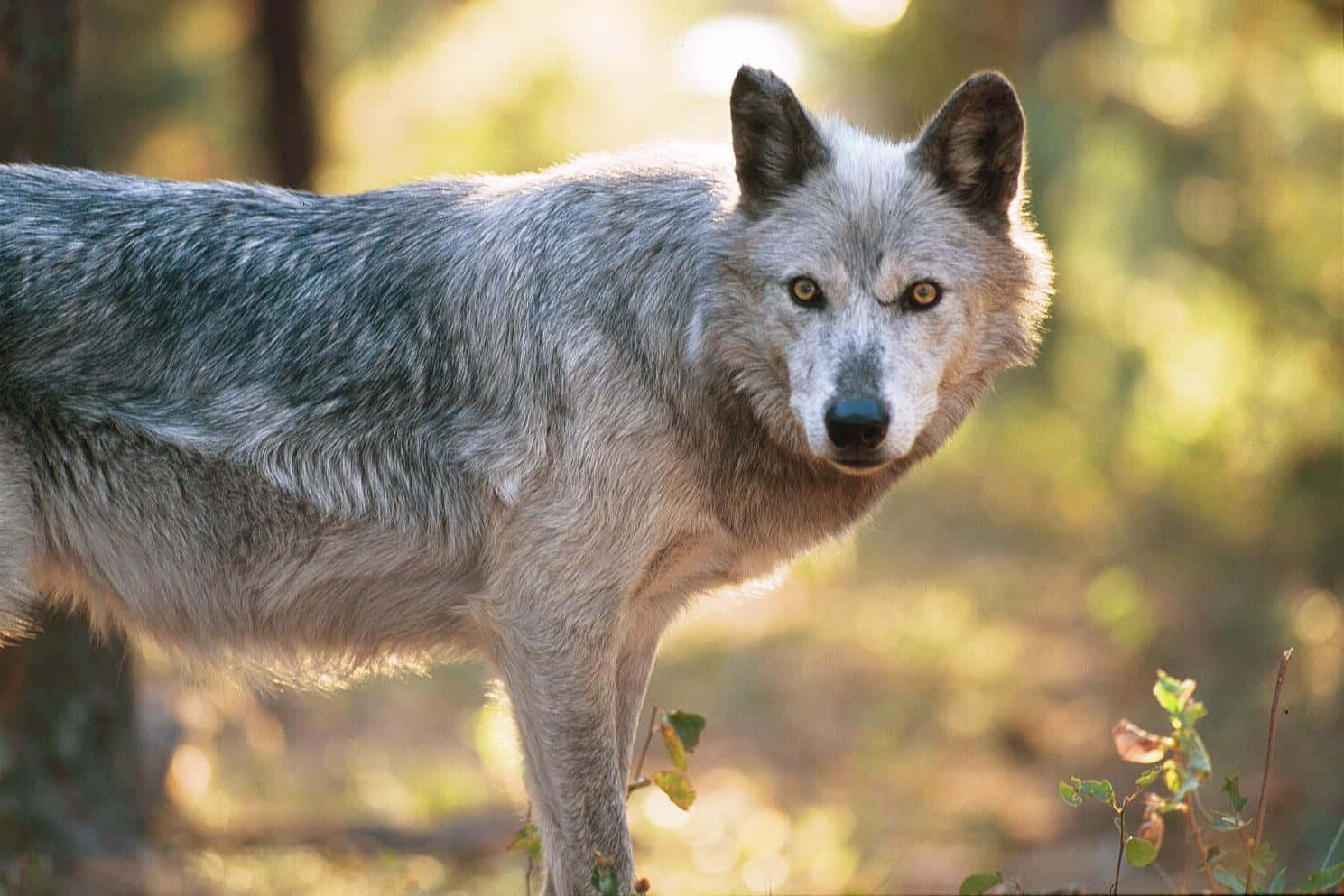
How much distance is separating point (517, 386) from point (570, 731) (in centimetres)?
95

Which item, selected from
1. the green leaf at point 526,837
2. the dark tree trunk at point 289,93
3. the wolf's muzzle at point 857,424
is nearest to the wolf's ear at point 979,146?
the wolf's muzzle at point 857,424

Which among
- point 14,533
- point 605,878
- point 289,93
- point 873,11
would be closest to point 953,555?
point 873,11

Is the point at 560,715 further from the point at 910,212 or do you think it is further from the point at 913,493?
the point at 913,493

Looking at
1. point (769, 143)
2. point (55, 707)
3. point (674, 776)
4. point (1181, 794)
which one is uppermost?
point (769, 143)

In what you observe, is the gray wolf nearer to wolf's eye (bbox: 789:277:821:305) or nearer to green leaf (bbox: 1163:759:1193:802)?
wolf's eye (bbox: 789:277:821:305)

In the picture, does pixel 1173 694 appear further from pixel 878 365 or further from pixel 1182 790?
pixel 878 365

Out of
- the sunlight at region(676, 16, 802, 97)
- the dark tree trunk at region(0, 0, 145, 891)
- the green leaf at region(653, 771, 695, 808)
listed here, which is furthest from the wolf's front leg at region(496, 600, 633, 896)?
the sunlight at region(676, 16, 802, 97)

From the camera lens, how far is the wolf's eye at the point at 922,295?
11.2 feet

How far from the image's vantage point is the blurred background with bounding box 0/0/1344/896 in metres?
6.92

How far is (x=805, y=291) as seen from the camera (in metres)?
3.42

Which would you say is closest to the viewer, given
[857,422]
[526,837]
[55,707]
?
[857,422]

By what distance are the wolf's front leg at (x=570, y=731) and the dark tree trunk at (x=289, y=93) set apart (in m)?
6.33

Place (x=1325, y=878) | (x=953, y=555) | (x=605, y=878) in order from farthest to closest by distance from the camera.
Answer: (x=953, y=555), (x=605, y=878), (x=1325, y=878)

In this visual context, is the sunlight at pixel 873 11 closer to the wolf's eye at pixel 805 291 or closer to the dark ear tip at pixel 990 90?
the dark ear tip at pixel 990 90
